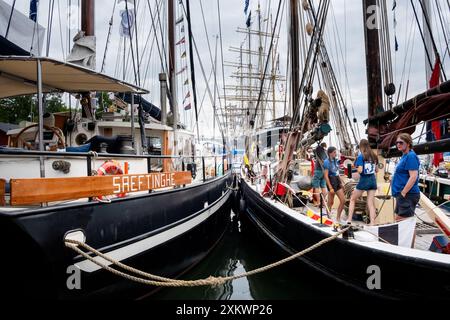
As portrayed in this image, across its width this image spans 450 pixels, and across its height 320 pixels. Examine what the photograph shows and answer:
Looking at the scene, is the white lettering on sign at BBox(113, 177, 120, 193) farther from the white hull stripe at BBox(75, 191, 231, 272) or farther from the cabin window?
the cabin window

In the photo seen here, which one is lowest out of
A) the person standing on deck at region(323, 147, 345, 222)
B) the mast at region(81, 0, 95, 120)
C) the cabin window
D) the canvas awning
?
the person standing on deck at region(323, 147, 345, 222)

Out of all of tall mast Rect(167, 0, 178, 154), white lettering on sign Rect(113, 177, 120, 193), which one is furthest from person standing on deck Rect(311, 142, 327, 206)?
white lettering on sign Rect(113, 177, 120, 193)

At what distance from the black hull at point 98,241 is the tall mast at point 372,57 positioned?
4.05 meters

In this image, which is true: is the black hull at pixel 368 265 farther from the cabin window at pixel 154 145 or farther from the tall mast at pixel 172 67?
the cabin window at pixel 154 145

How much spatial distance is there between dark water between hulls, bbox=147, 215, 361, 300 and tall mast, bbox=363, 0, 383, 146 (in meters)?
3.44

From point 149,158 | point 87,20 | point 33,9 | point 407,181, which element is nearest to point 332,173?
point 407,181

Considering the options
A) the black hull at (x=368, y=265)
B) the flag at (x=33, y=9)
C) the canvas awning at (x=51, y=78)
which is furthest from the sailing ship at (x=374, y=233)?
the flag at (x=33, y=9)

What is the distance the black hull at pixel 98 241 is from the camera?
10.2ft

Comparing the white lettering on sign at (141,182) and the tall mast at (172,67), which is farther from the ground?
the tall mast at (172,67)

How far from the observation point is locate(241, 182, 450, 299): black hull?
116 inches

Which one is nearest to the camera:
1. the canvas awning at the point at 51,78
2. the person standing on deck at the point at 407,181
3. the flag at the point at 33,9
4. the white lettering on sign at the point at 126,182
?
the white lettering on sign at the point at 126,182

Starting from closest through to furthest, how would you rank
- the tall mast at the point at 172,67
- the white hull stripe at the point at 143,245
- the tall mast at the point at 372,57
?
the white hull stripe at the point at 143,245 < the tall mast at the point at 372,57 < the tall mast at the point at 172,67

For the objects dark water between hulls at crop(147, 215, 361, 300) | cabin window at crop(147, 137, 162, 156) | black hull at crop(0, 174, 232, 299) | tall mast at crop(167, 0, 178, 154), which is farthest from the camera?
cabin window at crop(147, 137, 162, 156)

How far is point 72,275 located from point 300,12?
Answer: 9.53 m
